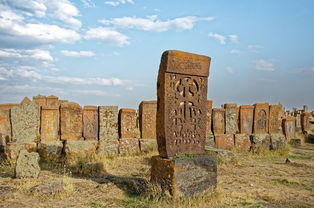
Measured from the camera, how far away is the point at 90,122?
8.82 m

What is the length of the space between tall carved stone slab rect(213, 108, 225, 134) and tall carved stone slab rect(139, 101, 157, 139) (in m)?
2.10

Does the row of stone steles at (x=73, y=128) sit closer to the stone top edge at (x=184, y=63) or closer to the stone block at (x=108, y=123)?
the stone block at (x=108, y=123)

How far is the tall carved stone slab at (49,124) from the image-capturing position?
27.8 ft

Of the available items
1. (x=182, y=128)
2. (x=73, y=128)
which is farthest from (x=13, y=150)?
(x=182, y=128)

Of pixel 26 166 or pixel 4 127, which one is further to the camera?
pixel 4 127

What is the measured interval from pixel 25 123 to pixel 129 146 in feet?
9.24

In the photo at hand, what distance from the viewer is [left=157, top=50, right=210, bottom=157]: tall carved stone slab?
4883mm

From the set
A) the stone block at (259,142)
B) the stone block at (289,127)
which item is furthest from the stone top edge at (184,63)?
the stone block at (289,127)

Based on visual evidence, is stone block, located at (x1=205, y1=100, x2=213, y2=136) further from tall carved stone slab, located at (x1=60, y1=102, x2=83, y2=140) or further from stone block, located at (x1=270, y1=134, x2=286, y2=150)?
tall carved stone slab, located at (x1=60, y1=102, x2=83, y2=140)

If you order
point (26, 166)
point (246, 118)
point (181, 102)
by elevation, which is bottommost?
point (26, 166)

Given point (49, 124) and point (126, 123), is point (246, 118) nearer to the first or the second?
point (126, 123)

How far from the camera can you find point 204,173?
16.5 feet

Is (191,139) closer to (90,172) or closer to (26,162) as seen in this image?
(90,172)

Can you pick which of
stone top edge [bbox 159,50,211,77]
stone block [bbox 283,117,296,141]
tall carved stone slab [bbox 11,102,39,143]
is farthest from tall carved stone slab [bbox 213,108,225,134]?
tall carved stone slab [bbox 11,102,39,143]
